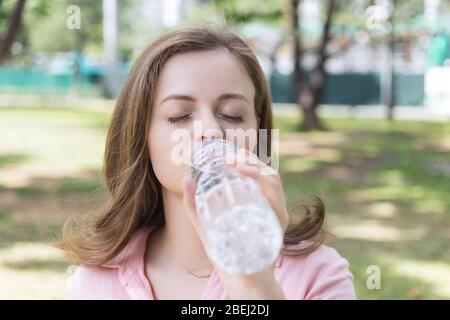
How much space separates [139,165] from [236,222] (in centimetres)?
49

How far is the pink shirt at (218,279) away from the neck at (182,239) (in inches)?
2.1

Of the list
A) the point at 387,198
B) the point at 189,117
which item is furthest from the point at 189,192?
the point at 387,198

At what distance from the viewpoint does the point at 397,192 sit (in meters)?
7.27

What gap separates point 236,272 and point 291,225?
47 centimetres

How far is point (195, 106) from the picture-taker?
4.20 ft

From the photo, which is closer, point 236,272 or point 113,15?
point 236,272

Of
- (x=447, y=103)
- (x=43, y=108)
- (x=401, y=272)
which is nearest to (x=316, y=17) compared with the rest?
(x=447, y=103)

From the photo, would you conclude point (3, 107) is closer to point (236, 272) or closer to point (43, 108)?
point (43, 108)

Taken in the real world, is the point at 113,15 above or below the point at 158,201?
above

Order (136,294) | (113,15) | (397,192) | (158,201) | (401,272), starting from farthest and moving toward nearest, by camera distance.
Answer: (113,15), (397,192), (401,272), (158,201), (136,294)

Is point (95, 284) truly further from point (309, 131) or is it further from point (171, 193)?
point (309, 131)

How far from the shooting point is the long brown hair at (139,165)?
4.54 ft

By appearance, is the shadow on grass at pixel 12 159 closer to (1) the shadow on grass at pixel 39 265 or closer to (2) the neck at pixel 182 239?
(1) the shadow on grass at pixel 39 265

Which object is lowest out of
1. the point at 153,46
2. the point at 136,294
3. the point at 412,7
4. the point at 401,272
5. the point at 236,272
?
the point at 401,272
